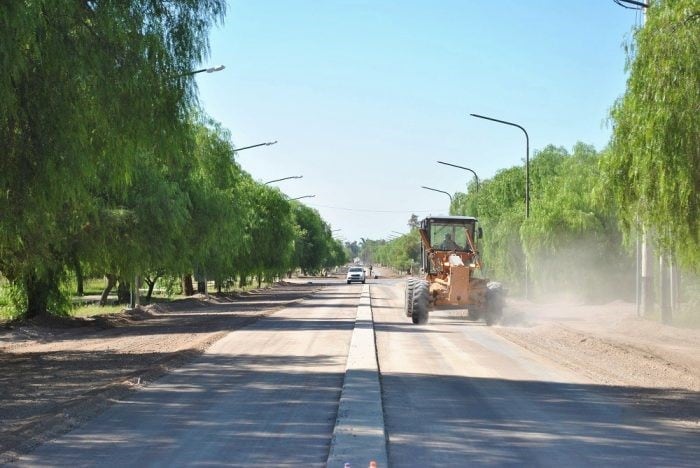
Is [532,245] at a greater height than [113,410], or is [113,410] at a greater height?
[532,245]

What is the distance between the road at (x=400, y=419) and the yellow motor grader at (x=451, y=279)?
11623mm

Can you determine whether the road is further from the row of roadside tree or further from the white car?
the white car

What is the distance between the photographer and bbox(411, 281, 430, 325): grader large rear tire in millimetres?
30156

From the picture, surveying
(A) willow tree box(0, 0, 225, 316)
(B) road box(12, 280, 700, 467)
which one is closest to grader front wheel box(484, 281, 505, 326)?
(B) road box(12, 280, 700, 467)

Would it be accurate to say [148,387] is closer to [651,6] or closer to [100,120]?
[100,120]

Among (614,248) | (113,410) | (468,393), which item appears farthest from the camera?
(614,248)

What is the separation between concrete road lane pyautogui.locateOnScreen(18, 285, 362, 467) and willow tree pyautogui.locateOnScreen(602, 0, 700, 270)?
670 centimetres

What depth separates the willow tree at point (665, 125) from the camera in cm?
1620

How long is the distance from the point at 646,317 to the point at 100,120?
22029 millimetres

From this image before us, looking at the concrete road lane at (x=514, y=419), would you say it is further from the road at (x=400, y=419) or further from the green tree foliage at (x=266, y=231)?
the green tree foliage at (x=266, y=231)

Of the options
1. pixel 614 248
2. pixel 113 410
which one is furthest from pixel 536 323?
pixel 113 410

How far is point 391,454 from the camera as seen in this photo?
9000mm

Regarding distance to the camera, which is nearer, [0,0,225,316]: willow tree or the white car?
[0,0,225,316]: willow tree

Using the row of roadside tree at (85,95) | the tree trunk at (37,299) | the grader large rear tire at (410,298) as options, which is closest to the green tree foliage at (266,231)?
the tree trunk at (37,299)
